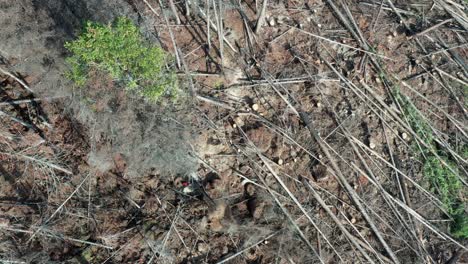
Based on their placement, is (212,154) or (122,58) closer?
(122,58)

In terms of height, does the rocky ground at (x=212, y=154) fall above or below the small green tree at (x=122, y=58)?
below

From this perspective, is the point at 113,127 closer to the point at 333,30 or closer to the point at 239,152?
the point at 239,152

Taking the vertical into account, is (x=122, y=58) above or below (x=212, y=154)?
above

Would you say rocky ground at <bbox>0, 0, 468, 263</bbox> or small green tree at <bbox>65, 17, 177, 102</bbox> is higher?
small green tree at <bbox>65, 17, 177, 102</bbox>

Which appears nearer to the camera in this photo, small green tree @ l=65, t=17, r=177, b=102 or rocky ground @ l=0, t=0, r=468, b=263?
small green tree @ l=65, t=17, r=177, b=102

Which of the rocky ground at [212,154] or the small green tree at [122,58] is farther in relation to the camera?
the rocky ground at [212,154]
